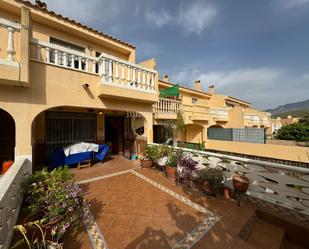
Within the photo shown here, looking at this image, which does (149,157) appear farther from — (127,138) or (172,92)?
(172,92)

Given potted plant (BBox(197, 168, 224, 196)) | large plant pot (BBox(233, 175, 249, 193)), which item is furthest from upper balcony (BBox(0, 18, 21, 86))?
large plant pot (BBox(233, 175, 249, 193))

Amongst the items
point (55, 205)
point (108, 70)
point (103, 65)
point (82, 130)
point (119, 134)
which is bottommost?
point (55, 205)

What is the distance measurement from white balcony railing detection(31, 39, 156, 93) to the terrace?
11.3ft

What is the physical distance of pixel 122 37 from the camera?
8.80 metres

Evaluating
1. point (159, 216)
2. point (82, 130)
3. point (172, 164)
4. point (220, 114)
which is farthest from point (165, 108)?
point (220, 114)

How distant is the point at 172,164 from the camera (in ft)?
18.4

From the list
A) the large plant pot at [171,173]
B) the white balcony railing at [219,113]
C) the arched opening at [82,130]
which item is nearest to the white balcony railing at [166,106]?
the arched opening at [82,130]

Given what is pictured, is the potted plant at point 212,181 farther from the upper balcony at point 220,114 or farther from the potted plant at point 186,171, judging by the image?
the upper balcony at point 220,114

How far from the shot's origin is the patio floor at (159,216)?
2.71 m

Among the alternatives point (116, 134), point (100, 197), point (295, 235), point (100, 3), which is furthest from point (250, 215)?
point (100, 3)

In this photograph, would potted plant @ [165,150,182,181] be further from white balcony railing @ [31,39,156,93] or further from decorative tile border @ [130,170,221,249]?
white balcony railing @ [31,39,156,93]

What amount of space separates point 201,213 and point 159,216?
1.02m

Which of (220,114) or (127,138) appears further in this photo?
(220,114)

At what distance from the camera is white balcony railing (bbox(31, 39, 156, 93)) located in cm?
475
